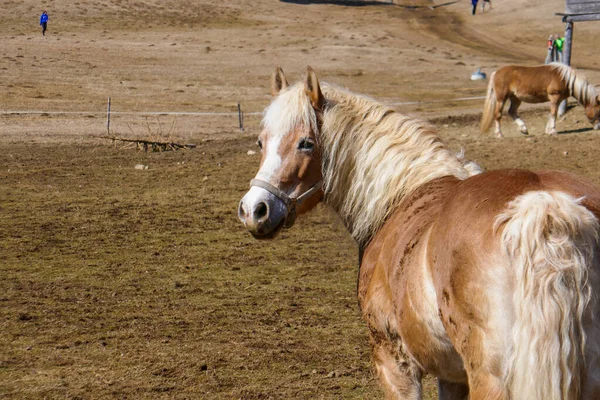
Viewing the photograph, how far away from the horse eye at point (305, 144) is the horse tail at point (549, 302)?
1632 millimetres

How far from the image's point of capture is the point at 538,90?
60.7ft

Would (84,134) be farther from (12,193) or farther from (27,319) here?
(27,319)

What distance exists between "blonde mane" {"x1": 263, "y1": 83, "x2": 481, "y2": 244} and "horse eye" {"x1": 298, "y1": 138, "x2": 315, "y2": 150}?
2.8 inches

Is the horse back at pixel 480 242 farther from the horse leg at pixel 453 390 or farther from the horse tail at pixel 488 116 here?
the horse tail at pixel 488 116

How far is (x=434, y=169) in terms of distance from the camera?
3.99 metres

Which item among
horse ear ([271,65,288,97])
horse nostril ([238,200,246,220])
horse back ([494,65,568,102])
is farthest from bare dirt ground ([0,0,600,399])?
horse back ([494,65,568,102])

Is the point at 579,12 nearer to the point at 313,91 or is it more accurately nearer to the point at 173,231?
the point at 173,231

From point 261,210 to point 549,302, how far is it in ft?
5.61

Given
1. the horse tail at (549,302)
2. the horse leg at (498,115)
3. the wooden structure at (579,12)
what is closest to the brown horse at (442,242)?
the horse tail at (549,302)

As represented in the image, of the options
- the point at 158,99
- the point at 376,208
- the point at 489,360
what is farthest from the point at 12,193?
the point at 158,99

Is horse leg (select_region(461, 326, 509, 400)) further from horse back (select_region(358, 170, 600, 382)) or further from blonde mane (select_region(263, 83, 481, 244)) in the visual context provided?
blonde mane (select_region(263, 83, 481, 244))

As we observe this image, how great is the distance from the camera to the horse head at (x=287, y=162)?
4.01 metres

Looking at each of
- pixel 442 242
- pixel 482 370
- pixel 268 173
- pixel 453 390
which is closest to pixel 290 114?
pixel 268 173

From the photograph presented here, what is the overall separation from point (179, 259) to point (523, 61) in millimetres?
29592
